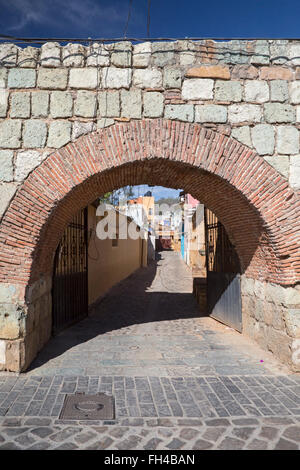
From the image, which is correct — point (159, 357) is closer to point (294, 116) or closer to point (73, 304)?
point (73, 304)

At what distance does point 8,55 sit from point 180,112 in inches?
95.1

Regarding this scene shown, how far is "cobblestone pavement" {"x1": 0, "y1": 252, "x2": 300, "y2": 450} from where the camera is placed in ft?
8.49

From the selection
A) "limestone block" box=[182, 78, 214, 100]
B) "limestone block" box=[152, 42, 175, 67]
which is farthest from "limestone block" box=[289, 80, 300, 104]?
"limestone block" box=[152, 42, 175, 67]

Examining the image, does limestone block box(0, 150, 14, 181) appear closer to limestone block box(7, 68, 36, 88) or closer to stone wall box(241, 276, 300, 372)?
limestone block box(7, 68, 36, 88)

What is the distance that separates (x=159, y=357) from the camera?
4.47 metres

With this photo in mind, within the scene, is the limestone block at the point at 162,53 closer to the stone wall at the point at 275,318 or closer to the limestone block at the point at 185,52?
the limestone block at the point at 185,52

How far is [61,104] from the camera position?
4.14 metres

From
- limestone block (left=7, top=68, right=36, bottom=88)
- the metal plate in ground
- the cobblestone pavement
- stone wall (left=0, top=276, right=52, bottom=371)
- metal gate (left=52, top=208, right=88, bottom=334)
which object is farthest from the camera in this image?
metal gate (left=52, top=208, right=88, bottom=334)

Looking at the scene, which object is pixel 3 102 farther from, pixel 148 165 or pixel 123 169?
pixel 148 165

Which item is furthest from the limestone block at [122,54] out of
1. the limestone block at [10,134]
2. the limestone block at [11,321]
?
the limestone block at [11,321]

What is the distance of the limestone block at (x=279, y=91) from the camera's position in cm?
428

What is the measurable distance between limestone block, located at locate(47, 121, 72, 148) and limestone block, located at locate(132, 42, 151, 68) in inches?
49.9

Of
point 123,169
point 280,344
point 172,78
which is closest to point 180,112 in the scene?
point 172,78
